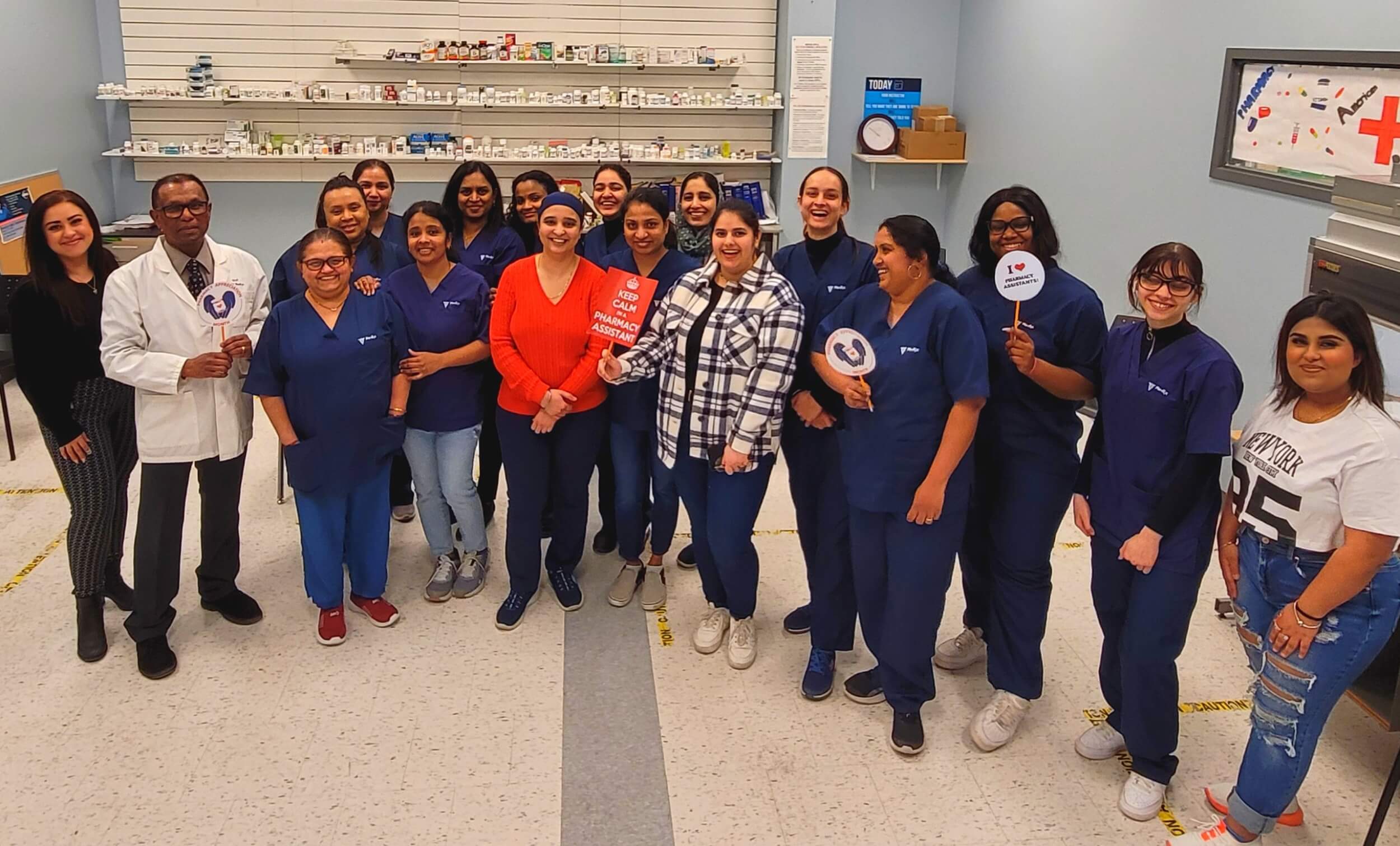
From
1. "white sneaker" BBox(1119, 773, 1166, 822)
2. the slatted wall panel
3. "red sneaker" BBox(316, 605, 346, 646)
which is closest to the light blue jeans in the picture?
"red sneaker" BBox(316, 605, 346, 646)

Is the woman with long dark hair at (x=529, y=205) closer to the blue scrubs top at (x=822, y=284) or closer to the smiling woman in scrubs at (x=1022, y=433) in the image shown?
the blue scrubs top at (x=822, y=284)

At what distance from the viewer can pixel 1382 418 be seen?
2164 millimetres

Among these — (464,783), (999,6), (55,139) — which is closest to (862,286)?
(464,783)

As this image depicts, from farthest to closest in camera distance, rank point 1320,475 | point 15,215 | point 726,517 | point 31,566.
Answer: point 15,215 < point 31,566 < point 726,517 < point 1320,475

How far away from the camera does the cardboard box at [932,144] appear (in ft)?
23.9

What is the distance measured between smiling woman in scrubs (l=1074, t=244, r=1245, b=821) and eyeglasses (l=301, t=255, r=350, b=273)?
2.19m

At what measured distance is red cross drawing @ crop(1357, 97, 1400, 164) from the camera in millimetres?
3801

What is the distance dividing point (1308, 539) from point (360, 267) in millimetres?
3113

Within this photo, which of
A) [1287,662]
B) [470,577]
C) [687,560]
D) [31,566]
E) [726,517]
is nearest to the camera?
[1287,662]

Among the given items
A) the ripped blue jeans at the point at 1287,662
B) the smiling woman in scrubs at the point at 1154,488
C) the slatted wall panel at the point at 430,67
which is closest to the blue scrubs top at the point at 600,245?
the smiling woman in scrubs at the point at 1154,488

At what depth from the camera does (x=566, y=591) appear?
3.86 m

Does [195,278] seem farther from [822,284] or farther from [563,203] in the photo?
[822,284]

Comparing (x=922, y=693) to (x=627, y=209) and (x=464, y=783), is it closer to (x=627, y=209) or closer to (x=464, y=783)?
(x=464, y=783)

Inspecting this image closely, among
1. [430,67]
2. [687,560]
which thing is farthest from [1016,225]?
[430,67]
